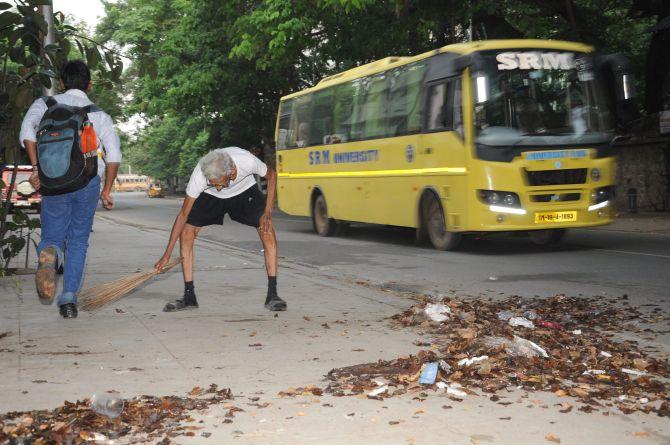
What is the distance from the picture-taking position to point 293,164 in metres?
22.7

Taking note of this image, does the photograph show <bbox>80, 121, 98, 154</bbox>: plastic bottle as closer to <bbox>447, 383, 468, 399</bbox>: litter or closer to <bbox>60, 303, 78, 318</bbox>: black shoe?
<bbox>60, 303, 78, 318</bbox>: black shoe

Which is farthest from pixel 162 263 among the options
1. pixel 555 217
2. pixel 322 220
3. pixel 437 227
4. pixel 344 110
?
pixel 322 220

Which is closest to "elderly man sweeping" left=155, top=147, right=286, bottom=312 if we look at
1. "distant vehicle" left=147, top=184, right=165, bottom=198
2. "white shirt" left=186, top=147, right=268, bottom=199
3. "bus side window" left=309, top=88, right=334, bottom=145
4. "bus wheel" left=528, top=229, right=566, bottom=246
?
"white shirt" left=186, top=147, right=268, bottom=199

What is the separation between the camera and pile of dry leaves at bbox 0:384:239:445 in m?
4.41

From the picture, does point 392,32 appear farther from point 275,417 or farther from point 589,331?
point 275,417

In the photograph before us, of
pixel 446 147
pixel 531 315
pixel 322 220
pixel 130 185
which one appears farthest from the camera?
pixel 130 185

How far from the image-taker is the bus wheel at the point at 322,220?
20594 mm

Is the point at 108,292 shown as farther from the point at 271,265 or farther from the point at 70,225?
the point at 271,265

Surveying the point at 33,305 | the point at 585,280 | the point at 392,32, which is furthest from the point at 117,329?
the point at 392,32

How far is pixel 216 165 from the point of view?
782cm

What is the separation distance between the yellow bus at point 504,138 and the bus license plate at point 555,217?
2cm

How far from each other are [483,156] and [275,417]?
10.3 m

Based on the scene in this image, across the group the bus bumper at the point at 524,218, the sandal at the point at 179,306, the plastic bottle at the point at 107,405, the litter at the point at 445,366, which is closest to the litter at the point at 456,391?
the litter at the point at 445,366

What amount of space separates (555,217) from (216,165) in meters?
8.25
